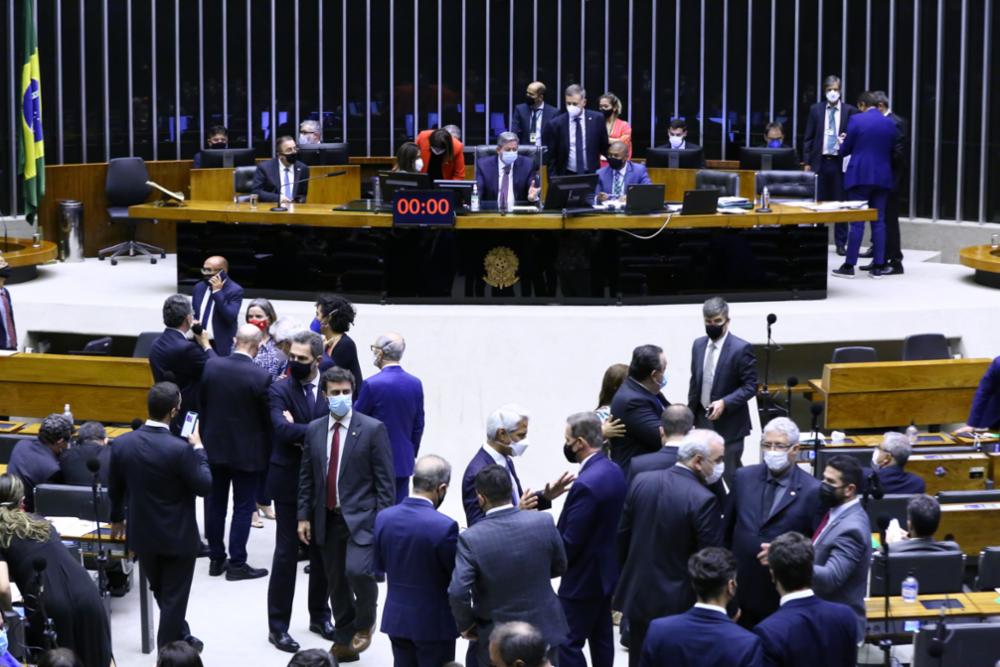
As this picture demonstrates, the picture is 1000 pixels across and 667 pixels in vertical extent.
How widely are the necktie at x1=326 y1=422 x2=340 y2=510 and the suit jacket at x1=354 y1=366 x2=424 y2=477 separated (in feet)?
3.37

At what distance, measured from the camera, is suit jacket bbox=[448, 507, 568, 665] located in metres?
6.42

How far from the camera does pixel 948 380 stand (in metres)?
11.7

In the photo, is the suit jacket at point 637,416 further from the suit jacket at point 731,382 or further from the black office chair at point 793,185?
the black office chair at point 793,185

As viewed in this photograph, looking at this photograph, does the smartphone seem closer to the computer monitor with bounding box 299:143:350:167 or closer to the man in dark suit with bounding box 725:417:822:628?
the man in dark suit with bounding box 725:417:822:628

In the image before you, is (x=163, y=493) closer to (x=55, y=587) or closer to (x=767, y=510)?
(x=55, y=587)

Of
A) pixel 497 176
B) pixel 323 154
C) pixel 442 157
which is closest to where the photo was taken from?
pixel 497 176

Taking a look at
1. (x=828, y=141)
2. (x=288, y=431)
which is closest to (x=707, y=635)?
(x=288, y=431)

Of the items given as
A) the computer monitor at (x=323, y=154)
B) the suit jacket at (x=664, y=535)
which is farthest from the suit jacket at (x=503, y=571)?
the computer monitor at (x=323, y=154)

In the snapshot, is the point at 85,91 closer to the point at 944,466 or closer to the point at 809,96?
the point at 809,96

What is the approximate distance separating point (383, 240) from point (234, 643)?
4.43 metres

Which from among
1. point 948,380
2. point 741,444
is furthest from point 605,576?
point 948,380

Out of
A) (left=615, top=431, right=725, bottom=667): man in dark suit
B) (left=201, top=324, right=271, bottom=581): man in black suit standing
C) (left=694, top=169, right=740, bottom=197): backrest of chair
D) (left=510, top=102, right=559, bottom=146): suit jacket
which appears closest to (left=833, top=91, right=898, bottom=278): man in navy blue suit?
(left=694, top=169, right=740, bottom=197): backrest of chair

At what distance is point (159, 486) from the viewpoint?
768cm

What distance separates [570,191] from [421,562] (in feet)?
18.7
